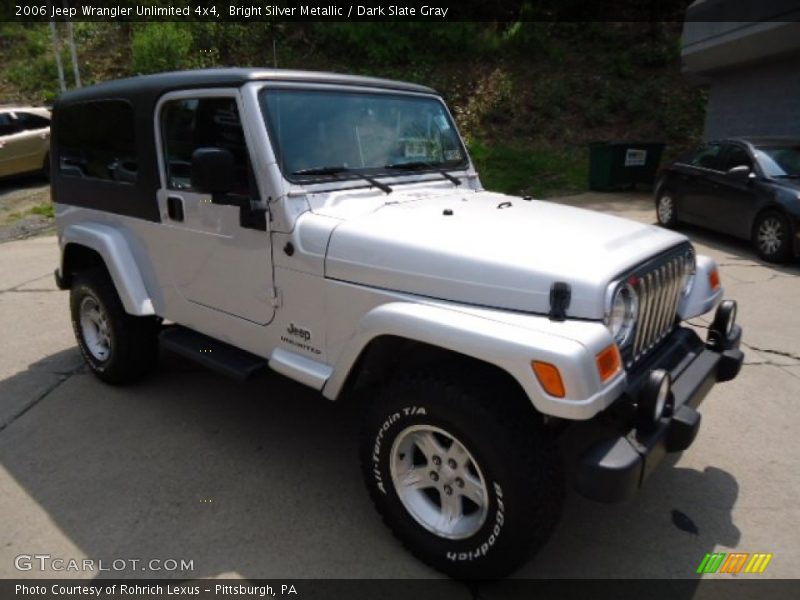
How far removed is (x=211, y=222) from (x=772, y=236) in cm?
715

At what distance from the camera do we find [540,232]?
2648 millimetres

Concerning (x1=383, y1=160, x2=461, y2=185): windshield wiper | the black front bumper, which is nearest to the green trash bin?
(x1=383, y1=160, x2=461, y2=185): windshield wiper

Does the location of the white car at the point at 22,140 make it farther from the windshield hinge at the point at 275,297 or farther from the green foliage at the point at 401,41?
the windshield hinge at the point at 275,297

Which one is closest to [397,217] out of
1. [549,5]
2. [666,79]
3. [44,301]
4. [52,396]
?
[52,396]

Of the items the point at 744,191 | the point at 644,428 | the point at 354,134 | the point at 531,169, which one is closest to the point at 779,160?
the point at 744,191

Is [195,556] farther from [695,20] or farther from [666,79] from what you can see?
[666,79]

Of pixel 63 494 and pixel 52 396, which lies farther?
pixel 52 396

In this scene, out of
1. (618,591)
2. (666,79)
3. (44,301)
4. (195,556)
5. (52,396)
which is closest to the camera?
(618,591)

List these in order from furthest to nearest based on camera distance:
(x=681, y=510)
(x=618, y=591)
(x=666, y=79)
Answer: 1. (x=666, y=79)
2. (x=681, y=510)
3. (x=618, y=591)

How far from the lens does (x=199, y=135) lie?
3.31 m

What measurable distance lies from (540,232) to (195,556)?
2.08 m

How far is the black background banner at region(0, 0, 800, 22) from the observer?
20.6 meters

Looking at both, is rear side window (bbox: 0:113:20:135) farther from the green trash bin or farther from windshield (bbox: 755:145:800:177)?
windshield (bbox: 755:145:800:177)

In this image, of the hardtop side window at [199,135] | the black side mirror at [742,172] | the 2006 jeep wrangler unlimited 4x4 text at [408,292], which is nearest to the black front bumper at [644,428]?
the 2006 jeep wrangler unlimited 4x4 text at [408,292]
